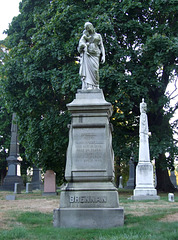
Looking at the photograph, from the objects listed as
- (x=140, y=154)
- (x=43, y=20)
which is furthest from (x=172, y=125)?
(x=43, y=20)

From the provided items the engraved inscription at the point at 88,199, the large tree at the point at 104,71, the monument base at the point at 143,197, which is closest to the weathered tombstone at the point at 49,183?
the large tree at the point at 104,71

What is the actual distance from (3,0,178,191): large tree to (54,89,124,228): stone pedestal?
8933 mm

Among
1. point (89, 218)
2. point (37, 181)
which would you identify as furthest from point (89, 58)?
point (37, 181)

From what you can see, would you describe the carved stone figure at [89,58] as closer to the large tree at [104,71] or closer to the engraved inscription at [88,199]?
the engraved inscription at [88,199]

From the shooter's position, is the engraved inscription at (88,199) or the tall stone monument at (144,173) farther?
the tall stone monument at (144,173)

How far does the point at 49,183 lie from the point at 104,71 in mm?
8549

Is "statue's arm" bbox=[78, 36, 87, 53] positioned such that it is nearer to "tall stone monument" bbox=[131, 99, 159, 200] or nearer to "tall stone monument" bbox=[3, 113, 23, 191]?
"tall stone monument" bbox=[131, 99, 159, 200]

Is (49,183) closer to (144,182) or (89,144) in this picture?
(144,182)

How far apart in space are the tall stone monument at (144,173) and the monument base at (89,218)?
28.1 ft

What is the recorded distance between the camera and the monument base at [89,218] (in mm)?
6859

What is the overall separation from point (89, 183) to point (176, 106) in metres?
13.9

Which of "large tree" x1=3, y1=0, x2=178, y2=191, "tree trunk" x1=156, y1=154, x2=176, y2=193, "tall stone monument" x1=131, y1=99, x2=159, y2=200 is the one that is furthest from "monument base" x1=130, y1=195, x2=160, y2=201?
"tree trunk" x1=156, y1=154, x2=176, y2=193

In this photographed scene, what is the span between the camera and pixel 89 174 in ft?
24.2

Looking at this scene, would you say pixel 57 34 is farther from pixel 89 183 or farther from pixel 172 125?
pixel 89 183
